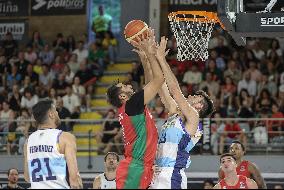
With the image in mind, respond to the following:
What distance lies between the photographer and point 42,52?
20.0 metres

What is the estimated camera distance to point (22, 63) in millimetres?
19234

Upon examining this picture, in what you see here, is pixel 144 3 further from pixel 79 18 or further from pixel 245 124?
pixel 245 124

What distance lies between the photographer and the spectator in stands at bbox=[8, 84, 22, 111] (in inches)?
691

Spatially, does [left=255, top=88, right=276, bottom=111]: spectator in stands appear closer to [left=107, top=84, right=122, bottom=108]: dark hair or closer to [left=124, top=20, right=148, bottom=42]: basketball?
[left=124, top=20, right=148, bottom=42]: basketball

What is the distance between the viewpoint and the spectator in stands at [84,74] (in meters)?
18.5

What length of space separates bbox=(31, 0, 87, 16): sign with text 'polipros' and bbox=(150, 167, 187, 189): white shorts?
48.8 ft

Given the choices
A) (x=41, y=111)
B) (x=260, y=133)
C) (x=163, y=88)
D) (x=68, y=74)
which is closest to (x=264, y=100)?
(x=260, y=133)

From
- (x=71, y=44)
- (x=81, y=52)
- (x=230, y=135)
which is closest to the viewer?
(x=230, y=135)

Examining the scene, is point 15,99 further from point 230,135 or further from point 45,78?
point 230,135

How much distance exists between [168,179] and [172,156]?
0.23m

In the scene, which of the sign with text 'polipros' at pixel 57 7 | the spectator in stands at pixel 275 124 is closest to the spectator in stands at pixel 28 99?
the sign with text 'polipros' at pixel 57 7

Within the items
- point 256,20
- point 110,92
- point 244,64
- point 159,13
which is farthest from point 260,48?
point 110,92

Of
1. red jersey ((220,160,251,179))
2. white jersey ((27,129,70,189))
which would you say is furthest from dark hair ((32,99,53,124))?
red jersey ((220,160,251,179))

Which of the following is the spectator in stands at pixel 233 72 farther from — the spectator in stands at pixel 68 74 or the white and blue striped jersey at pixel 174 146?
the white and blue striped jersey at pixel 174 146
